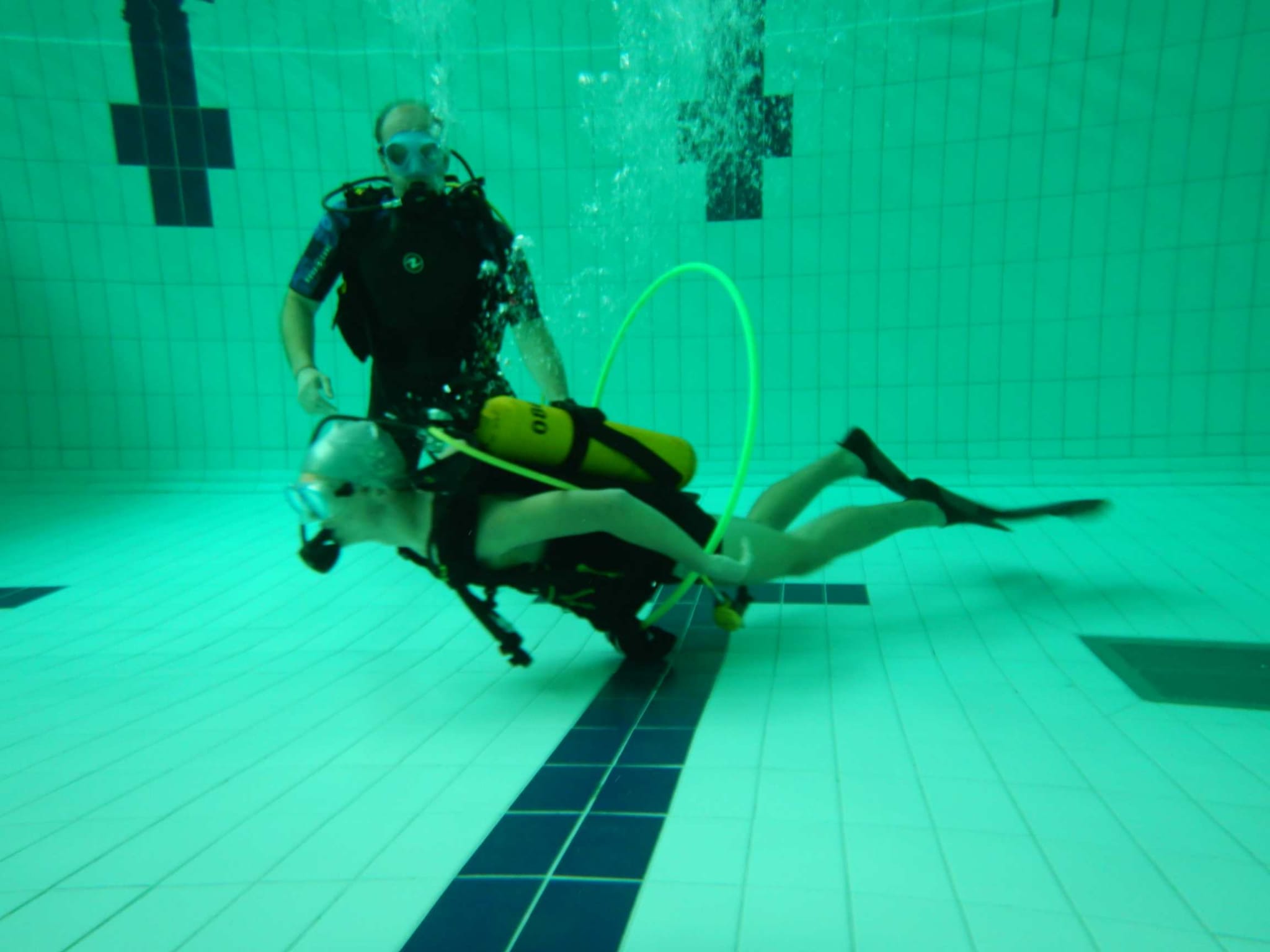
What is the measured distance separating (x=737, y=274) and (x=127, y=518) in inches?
160

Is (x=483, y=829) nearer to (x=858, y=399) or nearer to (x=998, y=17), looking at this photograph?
(x=858, y=399)

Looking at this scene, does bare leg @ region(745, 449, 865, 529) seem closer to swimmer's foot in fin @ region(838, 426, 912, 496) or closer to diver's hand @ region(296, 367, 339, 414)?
swimmer's foot in fin @ region(838, 426, 912, 496)

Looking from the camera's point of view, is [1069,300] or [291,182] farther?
[291,182]

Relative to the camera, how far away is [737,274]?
5.17 metres

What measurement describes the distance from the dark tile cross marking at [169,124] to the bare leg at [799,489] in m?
4.61

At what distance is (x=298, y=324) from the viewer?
261 cm

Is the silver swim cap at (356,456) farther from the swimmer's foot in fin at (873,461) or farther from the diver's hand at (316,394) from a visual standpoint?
the swimmer's foot in fin at (873,461)

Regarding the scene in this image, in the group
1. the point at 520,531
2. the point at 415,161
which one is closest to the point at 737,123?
the point at 415,161

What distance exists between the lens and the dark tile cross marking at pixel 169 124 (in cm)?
511

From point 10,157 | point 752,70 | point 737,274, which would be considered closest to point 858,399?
point 737,274

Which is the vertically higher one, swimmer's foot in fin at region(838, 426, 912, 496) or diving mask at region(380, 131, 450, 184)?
diving mask at region(380, 131, 450, 184)

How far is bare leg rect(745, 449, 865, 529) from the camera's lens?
270 cm

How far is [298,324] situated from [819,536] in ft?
6.13

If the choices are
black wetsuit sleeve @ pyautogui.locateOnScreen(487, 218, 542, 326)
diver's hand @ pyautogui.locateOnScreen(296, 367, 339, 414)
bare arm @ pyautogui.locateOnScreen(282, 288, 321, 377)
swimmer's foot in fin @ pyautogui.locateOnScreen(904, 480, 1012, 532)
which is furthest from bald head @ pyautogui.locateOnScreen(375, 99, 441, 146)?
swimmer's foot in fin @ pyautogui.locateOnScreen(904, 480, 1012, 532)
